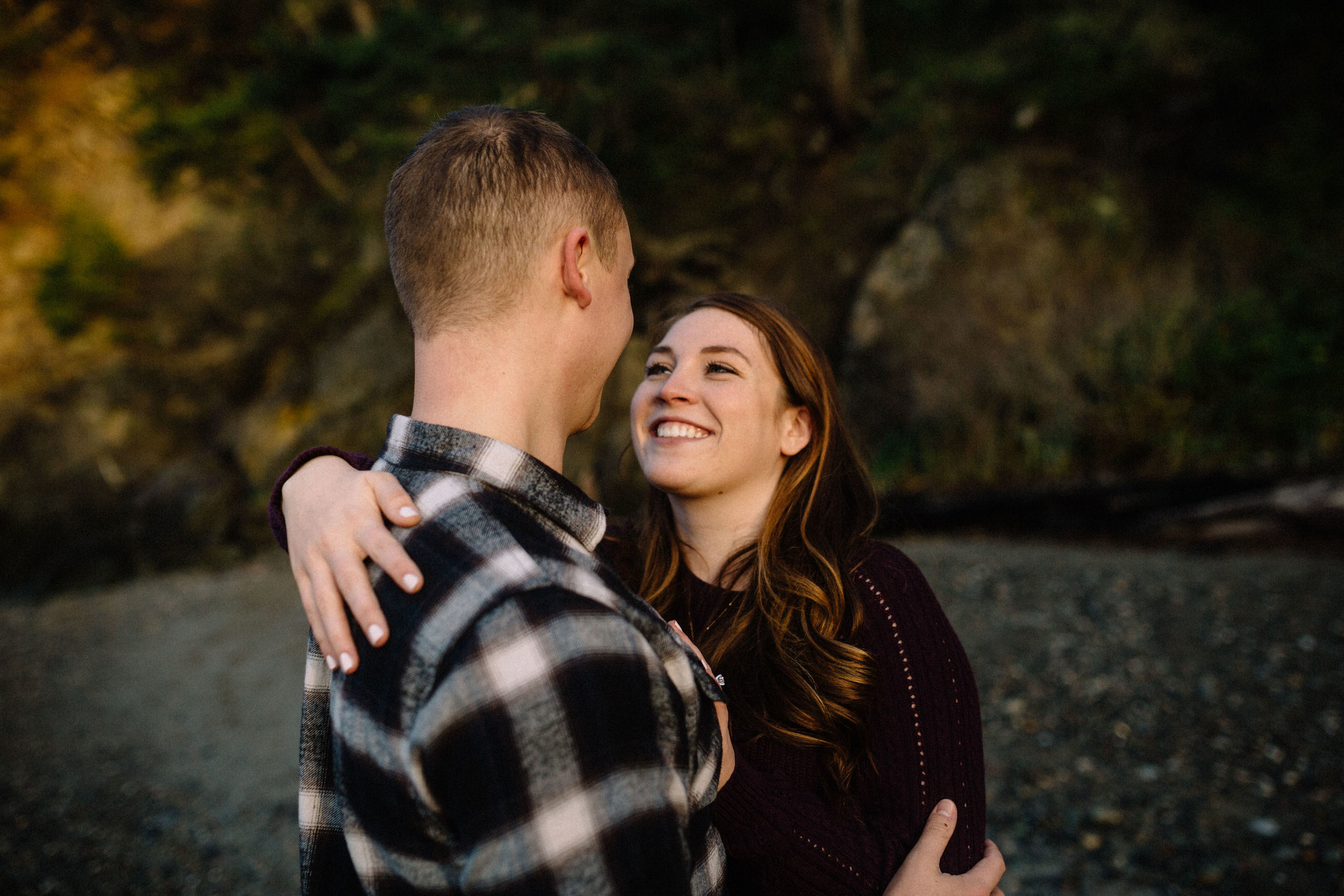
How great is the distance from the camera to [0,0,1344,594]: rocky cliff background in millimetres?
8539

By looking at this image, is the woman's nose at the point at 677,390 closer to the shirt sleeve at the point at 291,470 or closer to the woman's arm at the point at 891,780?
the woman's arm at the point at 891,780

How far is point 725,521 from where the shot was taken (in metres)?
2.34

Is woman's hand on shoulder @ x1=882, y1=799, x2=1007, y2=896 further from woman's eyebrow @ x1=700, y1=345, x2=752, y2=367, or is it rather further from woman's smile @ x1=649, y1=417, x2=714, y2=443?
woman's eyebrow @ x1=700, y1=345, x2=752, y2=367

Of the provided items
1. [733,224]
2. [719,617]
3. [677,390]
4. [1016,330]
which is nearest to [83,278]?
[733,224]

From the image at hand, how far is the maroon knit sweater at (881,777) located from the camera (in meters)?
1.68

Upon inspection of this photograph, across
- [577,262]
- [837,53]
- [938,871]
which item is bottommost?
[938,871]

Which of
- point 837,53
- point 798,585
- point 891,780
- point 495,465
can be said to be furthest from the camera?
point 837,53

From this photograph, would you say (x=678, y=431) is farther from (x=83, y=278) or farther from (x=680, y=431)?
(x=83, y=278)

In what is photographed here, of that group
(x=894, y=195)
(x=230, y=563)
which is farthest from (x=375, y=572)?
(x=230, y=563)

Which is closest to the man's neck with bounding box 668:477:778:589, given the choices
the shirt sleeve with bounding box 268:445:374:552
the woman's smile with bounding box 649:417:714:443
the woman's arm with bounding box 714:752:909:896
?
the woman's smile with bounding box 649:417:714:443

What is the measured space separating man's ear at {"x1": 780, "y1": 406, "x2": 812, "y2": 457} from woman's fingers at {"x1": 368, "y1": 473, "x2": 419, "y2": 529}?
1.38m

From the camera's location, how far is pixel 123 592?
12172 mm

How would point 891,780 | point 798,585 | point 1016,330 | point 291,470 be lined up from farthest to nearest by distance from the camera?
1. point 1016,330
2. point 798,585
3. point 891,780
4. point 291,470

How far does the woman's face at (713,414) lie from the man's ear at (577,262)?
2.94 feet
